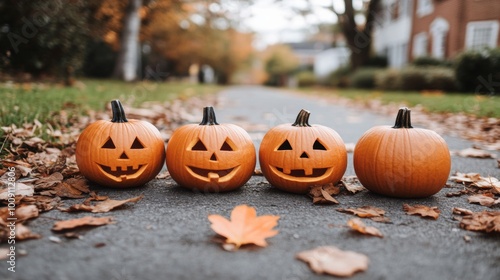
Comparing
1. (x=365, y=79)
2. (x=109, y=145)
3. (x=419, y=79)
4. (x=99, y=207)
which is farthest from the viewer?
(x=365, y=79)

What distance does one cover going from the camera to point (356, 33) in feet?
70.7

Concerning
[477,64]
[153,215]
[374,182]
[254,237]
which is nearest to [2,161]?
[153,215]

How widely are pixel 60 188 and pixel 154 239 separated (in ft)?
3.09

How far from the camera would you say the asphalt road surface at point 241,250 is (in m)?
1.44

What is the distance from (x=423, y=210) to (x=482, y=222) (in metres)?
0.30

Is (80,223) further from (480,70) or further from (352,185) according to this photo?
(480,70)

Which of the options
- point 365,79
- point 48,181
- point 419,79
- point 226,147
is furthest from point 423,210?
point 365,79

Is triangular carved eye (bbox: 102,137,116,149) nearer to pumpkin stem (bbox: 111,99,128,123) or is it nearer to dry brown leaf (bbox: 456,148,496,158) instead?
pumpkin stem (bbox: 111,99,128,123)

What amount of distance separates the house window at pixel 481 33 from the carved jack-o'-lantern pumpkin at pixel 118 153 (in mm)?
17633

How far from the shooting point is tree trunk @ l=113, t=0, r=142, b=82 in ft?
48.4

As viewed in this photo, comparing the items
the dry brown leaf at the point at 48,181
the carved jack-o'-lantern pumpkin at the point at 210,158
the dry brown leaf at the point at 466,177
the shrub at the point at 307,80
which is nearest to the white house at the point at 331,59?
the shrub at the point at 307,80

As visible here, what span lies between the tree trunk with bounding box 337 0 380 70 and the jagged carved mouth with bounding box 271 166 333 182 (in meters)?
19.5

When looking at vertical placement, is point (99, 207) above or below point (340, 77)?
below

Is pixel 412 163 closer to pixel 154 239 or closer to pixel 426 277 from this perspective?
pixel 426 277
